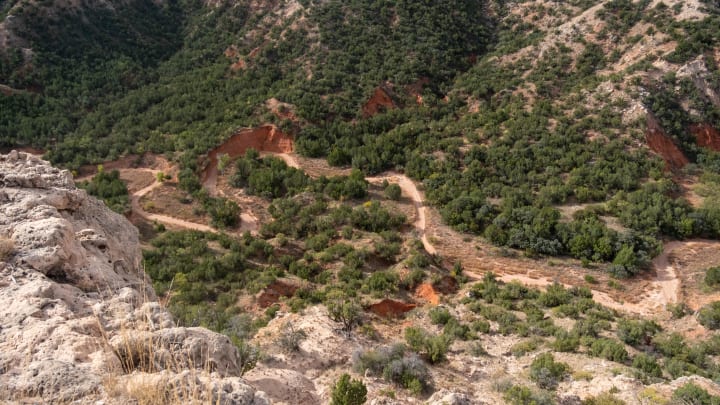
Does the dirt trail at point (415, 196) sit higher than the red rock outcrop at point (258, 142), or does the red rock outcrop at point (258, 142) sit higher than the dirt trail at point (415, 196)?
the red rock outcrop at point (258, 142)

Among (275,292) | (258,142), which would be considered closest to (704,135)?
(275,292)

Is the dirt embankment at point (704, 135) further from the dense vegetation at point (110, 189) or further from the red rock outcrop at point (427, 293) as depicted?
the dense vegetation at point (110, 189)

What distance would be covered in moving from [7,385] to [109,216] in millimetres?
6547

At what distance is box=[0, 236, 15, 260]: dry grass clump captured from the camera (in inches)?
279

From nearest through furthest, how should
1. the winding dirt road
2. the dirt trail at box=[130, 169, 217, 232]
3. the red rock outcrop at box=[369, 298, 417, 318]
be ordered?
the red rock outcrop at box=[369, 298, 417, 318]
the winding dirt road
the dirt trail at box=[130, 169, 217, 232]

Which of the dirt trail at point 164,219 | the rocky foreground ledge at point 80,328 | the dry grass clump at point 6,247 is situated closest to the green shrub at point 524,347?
the rocky foreground ledge at point 80,328

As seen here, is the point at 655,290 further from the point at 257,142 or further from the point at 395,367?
the point at 257,142

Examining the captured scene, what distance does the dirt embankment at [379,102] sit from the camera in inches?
1417

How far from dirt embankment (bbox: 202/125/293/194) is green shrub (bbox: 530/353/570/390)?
24160 mm

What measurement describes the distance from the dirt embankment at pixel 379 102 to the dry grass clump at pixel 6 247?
98.0ft

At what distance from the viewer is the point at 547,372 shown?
13.6m

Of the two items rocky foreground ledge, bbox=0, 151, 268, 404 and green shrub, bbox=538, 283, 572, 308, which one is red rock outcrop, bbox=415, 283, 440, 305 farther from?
rocky foreground ledge, bbox=0, 151, 268, 404

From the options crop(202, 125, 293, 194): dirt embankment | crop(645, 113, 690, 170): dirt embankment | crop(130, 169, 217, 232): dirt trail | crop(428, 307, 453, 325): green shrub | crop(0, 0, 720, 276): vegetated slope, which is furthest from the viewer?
crop(202, 125, 293, 194): dirt embankment

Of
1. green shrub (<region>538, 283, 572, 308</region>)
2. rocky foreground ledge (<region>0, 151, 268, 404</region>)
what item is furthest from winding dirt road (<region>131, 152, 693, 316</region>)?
rocky foreground ledge (<region>0, 151, 268, 404</region>)
